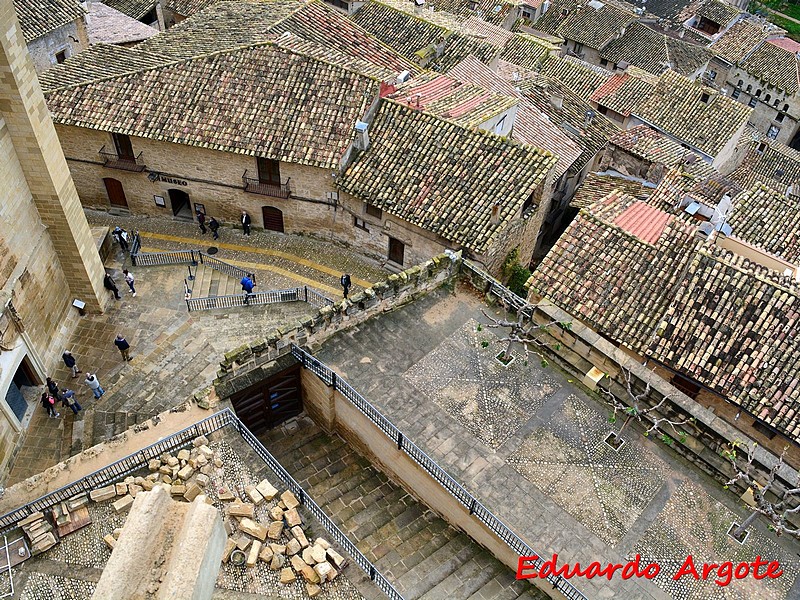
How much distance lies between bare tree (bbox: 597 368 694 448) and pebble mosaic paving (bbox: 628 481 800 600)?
4.77 ft

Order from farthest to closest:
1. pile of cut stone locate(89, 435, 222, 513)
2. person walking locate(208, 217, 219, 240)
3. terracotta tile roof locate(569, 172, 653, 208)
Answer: terracotta tile roof locate(569, 172, 653, 208) < person walking locate(208, 217, 219, 240) < pile of cut stone locate(89, 435, 222, 513)

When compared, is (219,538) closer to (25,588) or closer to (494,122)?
(25,588)

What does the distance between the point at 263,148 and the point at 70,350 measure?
1109cm

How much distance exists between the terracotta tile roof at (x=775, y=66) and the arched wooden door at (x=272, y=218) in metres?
57.7

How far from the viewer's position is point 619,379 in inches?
714

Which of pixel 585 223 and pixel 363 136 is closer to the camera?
pixel 585 223

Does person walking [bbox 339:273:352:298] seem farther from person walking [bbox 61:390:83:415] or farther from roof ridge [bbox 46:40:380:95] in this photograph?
person walking [bbox 61:390:83:415]

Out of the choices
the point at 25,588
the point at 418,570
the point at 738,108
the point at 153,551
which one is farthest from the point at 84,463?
the point at 738,108

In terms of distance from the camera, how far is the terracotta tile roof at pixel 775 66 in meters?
63.4

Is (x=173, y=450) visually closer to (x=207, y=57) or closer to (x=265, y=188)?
(x=265, y=188)

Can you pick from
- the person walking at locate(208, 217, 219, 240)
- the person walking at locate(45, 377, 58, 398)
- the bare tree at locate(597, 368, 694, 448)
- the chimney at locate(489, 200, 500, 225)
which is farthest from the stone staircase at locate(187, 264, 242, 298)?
the bare tree at locate(597, 368, 694, 448)

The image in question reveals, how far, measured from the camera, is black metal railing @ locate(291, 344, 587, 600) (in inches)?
579

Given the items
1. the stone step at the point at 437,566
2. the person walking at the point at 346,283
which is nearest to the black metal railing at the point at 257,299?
the person walking at the point at 346,283

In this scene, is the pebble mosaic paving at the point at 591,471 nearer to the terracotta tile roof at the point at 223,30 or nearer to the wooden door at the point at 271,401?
the wooden door at the point at 271,401
